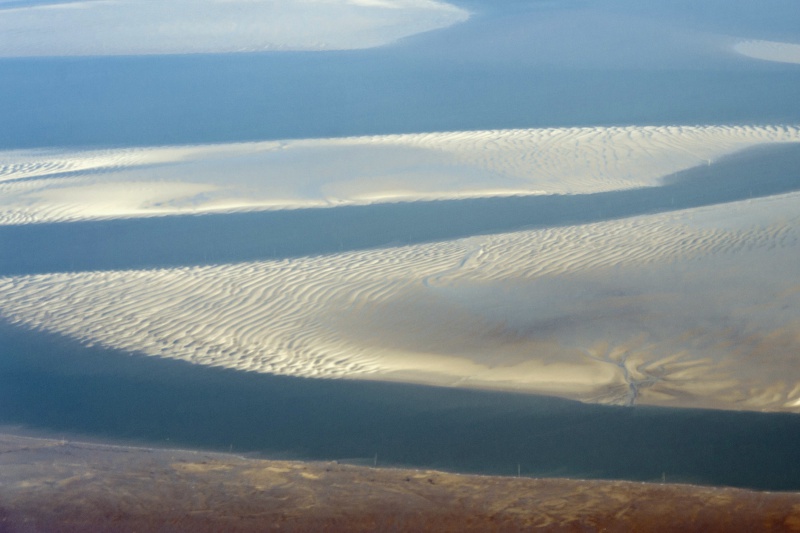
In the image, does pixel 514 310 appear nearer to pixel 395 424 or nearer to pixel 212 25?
pixel 395 424

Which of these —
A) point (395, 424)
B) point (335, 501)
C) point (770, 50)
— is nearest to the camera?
point (335, 501)

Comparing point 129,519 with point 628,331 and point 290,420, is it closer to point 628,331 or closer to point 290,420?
point 290,420

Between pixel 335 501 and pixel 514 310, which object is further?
pixel 514 310

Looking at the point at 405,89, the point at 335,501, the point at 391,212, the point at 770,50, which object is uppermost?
the point at 770,50

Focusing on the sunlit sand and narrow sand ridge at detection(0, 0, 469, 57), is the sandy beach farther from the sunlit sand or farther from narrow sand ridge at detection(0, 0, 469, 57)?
narrow sand ridge at detection(0, 0, 469, 57)

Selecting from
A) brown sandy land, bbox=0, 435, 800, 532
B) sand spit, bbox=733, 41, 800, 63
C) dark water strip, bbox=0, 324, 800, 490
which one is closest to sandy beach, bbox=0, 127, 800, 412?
dark water strip, bbox=0, 324, 800, 490

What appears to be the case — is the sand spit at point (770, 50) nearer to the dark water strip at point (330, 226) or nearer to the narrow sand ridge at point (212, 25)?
the dark water strip at point (330, 226)

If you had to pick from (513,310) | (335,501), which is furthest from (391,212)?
(335,501)
